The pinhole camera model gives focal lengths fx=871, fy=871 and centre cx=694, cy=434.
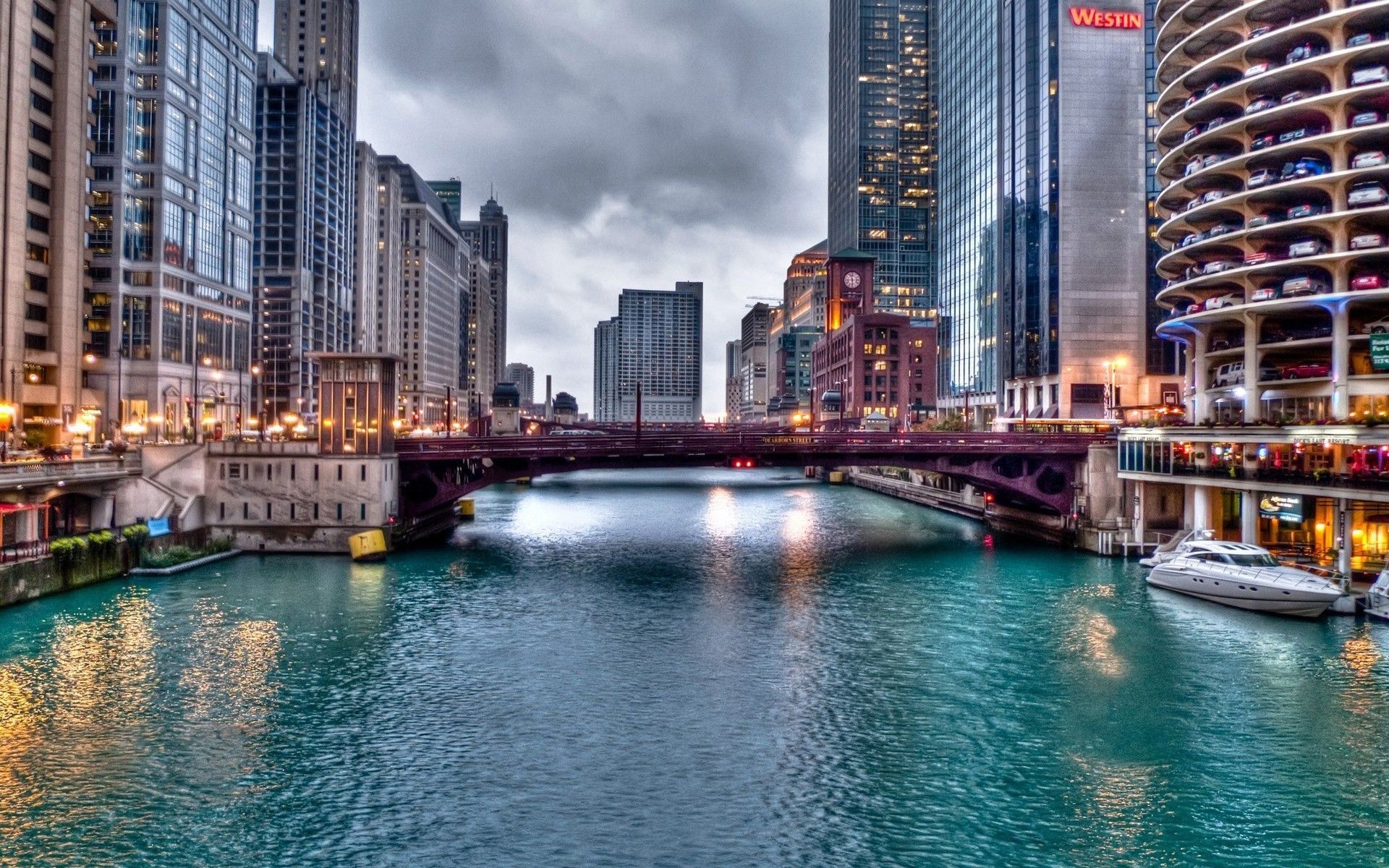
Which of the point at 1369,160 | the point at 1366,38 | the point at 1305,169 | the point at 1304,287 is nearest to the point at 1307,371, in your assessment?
the point at 1304,287

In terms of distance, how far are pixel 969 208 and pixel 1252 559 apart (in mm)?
133472

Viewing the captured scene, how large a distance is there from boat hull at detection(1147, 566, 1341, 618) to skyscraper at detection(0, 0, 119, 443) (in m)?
106

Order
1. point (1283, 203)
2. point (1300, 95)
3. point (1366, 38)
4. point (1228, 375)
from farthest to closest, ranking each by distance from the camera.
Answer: point (1228, 375), point (1283, 203), point (1300, 95), point (1366, 38)

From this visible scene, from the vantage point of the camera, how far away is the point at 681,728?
1235 inches

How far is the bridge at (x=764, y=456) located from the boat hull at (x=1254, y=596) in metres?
22.9

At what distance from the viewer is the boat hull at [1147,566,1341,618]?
1807 inches

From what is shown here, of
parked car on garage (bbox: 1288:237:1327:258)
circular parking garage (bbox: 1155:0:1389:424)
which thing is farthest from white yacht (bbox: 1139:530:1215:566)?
parked car on garage (bbox: 1288:237:1327:258)

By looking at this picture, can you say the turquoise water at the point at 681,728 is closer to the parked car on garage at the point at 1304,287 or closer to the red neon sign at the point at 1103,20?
the parked car on garage at the point at 1304,287

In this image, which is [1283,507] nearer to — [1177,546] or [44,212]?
[1177,546]

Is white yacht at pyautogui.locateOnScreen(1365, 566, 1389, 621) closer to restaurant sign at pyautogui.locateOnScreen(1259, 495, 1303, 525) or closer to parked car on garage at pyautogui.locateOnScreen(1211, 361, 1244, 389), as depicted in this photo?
restaurant sign at pyautogui.locateOnScreen(1259, 495, 1303, 525)

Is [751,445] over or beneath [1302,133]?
beneath

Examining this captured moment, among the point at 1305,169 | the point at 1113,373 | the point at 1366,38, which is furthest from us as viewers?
the point at 1113,373

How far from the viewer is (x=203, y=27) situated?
131m

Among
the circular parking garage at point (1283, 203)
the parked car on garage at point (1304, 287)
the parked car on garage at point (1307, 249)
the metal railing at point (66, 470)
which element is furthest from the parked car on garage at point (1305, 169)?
the metal railing at point (66, 470)
